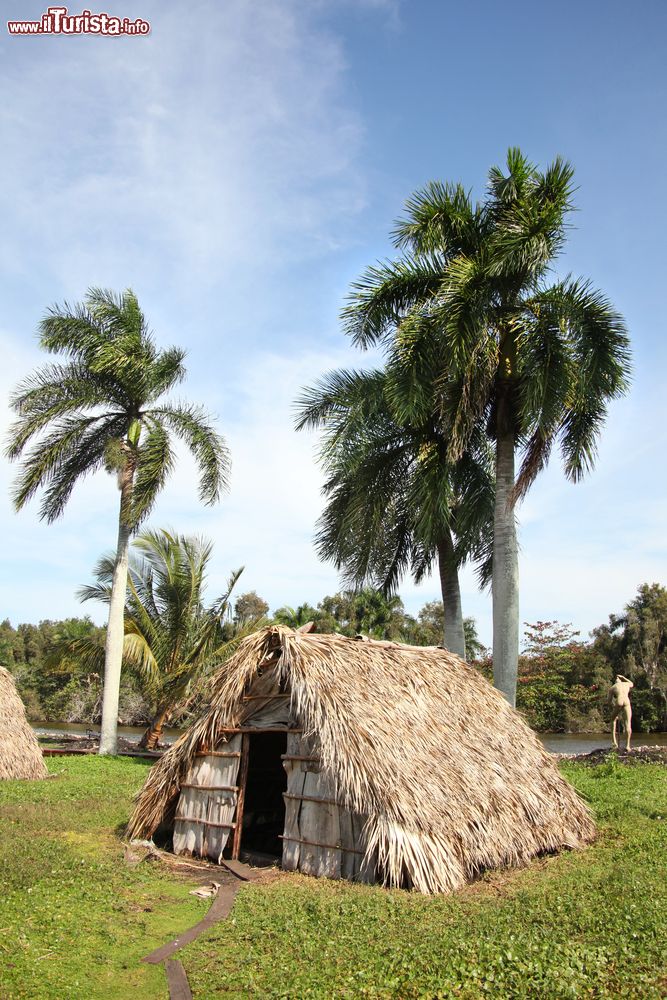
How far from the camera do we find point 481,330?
14.6 metres

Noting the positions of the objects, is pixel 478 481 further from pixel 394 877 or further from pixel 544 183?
pixel 394 877

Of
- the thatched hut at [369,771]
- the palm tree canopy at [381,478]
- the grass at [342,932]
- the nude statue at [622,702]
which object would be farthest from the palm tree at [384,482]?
the grass at [342,932]

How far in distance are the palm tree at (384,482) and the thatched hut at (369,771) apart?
624 centimetres

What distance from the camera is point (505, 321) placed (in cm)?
1533

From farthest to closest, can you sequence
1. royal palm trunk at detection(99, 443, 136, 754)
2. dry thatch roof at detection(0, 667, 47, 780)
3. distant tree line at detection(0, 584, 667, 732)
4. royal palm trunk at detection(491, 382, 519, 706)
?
1. distant tree line at detection(0, 584, 667, 732)
2. royal palm trunk at detection(99, 443, 136, 754)
3. dry thatch roof at detection(0, 667, 47, 780)
4. royal palm trunk at detection(491, 382, 519, 706)

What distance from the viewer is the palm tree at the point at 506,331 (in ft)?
47.6

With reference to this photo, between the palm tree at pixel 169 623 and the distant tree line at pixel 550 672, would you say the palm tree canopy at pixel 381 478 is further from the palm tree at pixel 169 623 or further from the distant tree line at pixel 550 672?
the distant tree line at pixel 550 672

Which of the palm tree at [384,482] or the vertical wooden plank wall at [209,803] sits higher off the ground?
the palm tree at [384,482]

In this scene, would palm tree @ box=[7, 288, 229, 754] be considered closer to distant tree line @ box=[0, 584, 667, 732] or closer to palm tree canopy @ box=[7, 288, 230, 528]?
palm tree canopy @ box=[7, 288, 230, 528]

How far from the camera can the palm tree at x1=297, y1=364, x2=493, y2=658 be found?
1688 centimetres

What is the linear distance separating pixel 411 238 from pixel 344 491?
583 cm

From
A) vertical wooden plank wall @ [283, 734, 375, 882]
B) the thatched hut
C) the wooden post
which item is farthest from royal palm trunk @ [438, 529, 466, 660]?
vertical wooden plank wall @ [283, 734, 375, 882]

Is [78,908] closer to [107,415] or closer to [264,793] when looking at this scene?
[264,793]

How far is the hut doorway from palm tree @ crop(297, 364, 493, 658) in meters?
5.46
